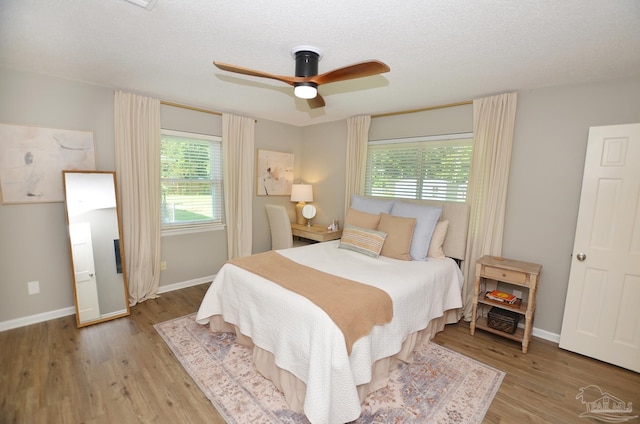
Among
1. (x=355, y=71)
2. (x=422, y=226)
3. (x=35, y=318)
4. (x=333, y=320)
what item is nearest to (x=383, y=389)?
(x=333, y=320)

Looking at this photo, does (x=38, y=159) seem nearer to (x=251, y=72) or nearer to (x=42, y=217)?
(x=42, y=217)

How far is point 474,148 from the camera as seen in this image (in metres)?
2.98

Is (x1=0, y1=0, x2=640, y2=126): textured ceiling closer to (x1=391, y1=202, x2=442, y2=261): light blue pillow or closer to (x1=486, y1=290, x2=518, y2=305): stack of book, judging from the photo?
(x1=391, y1=202, x2=442, y2=261): light blue pillow

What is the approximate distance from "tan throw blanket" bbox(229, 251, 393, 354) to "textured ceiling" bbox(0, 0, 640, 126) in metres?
1.72

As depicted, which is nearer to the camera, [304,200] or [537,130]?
[537,130]

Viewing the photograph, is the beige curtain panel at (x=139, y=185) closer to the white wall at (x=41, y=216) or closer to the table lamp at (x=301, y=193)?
the white wall at (x=41, y=216)

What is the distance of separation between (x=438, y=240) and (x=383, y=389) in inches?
63.5

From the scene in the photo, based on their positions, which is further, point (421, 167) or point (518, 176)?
point (421, 167)

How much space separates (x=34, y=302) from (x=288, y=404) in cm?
280

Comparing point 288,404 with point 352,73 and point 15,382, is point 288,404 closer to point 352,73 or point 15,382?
point 15,382

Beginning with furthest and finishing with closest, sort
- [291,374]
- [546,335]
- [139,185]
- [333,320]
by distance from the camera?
[139,185] < [546,335] < [291,374] < [333,320]

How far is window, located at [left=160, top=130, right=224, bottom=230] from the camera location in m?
3.54

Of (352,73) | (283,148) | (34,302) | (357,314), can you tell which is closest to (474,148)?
(352,73)

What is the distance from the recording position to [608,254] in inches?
91.3
